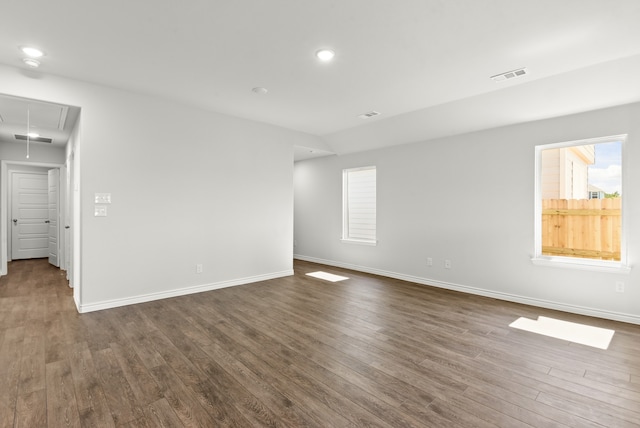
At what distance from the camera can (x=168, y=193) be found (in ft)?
14.1

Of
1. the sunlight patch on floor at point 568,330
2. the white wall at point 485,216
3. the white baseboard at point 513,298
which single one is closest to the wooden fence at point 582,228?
the white wall at point 485,216

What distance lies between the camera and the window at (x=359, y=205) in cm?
624

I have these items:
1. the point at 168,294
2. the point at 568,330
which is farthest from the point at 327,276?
the point at 568,330

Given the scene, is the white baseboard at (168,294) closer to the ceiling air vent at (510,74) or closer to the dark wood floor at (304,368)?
the dark wood floor at (304,368)

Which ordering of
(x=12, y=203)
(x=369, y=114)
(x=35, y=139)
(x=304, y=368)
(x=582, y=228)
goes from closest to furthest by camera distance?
(x=304, y=368)
(x=582, y=228)
(x=369, y=114)
(x=35, y=139)
(x=12, y=203)

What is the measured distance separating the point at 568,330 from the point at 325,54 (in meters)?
3.71

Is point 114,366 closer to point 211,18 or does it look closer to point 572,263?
point 211,18

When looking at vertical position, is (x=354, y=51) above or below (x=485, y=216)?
above

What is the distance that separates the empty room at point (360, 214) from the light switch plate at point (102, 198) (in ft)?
0.13

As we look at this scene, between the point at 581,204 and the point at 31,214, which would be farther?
the point at 31,214

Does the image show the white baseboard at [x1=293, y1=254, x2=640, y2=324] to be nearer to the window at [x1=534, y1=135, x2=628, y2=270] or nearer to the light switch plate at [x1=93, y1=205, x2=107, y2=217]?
the window at [x1=534, y1=135, x2=628, y2=270]

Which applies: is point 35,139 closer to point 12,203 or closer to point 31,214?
point 12,203

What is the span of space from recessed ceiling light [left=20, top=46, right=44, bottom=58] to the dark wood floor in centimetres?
267

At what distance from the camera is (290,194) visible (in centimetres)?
570
